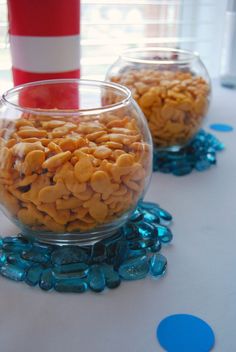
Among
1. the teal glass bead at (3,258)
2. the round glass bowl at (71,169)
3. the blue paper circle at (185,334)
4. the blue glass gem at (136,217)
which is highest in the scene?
the round glass bowl at (71,169)

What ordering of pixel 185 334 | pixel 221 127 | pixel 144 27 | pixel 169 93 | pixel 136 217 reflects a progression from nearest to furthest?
1. pixel 185 334
2. pixel 136 217
3. pixel 169 93
4. pixel 221 127
5. pixel 144 27

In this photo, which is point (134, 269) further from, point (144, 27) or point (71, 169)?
point (144, 27)

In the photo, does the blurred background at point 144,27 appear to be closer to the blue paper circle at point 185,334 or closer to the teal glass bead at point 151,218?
the teal glass bead at point 151,218

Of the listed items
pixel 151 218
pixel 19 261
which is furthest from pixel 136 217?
pixel 19 261

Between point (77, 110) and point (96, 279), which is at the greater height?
point (77, 110)

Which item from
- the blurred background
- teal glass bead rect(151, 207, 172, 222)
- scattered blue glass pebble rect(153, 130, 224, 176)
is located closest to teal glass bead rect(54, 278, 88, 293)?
teal glass bead rect(151, 207, 172, 222)

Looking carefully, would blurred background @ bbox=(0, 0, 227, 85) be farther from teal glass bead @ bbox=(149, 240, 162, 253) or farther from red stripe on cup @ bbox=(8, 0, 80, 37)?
teal glass bead @ bbox=(149, 240, 162, 253)

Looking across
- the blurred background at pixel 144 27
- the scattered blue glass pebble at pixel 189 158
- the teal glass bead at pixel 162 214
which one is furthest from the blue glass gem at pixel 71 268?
the blurred background at pixel 144 27

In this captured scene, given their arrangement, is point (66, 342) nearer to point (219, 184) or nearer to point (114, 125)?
point (114, 125)
